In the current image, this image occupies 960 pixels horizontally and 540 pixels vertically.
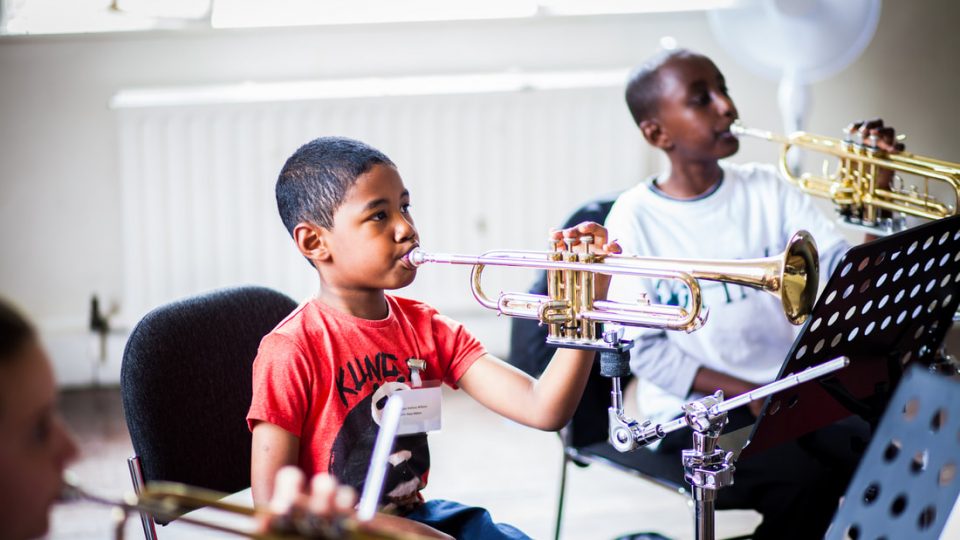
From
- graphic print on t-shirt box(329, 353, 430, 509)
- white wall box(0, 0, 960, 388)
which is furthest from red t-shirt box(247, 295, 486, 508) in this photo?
white wall box(0, 0, 960, 388)

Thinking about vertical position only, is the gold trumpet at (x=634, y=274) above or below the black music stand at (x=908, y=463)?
above

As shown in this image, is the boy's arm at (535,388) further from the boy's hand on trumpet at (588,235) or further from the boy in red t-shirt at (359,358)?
the boy's hand on trumpet at (588,235)

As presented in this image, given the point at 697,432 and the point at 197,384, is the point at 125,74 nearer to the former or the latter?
the point at 197,384

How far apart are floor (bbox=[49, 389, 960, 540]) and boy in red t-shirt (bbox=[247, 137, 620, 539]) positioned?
1.23 metres

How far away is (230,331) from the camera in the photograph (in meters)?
1.73

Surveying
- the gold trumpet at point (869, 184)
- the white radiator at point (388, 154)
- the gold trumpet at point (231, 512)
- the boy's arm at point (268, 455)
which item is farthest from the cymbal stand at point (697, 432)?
the white radiator at point (388, 154)

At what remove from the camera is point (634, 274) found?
1497 millimetres

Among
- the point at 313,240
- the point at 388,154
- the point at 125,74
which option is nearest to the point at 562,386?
the point at 313,240

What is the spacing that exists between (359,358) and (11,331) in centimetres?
66

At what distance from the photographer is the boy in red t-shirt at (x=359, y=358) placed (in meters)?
1.53

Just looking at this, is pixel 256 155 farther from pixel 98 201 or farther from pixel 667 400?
pixel 667 400

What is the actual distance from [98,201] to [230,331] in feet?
8.12

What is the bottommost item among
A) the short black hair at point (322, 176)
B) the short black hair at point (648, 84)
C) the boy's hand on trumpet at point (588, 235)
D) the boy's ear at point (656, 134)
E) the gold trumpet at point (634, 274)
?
the gold trumpet at point (634, 274)

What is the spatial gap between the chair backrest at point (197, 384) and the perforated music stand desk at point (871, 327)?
80 centimetres
